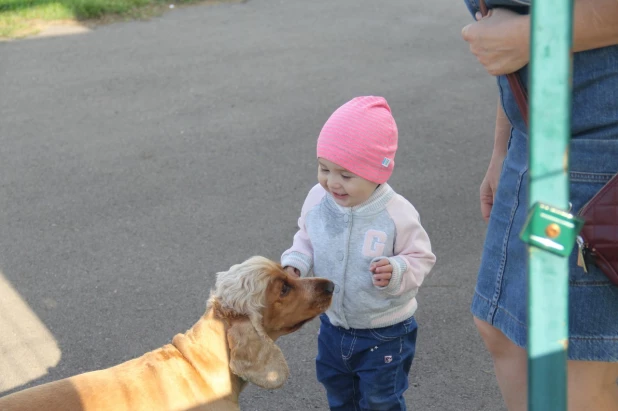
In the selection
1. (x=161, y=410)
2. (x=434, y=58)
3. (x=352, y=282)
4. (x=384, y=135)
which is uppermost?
(x=384, y=135)

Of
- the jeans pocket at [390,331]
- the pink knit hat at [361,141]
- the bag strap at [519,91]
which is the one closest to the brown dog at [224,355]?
the jeans pocket at [390,331]

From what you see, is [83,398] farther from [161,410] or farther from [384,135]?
[384,135]

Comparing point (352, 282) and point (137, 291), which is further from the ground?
point (352, 282)

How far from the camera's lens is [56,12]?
10008 millimetres

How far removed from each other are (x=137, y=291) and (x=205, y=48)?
4.99 m

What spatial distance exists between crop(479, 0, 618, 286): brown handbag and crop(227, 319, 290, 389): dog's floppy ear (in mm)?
1316

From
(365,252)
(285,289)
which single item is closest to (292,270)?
(285,289)

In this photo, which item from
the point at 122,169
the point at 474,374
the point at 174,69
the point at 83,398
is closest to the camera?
the point at 83,398

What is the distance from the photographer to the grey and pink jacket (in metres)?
2.97

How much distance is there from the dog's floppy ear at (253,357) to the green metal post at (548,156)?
6.04 ft

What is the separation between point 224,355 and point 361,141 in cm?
96

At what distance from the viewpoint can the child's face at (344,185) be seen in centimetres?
296

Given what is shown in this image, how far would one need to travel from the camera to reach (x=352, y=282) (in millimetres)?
3041

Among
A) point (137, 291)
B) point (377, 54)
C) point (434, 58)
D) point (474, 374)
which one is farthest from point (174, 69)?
point (474, 374)
